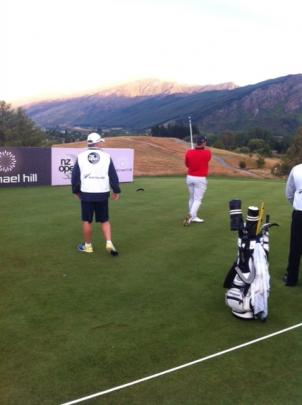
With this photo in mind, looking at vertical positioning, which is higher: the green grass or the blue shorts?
the blue shorts

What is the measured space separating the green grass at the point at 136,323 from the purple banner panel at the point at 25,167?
29.9 ft

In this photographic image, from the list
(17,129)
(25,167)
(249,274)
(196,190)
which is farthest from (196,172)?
(17,129)

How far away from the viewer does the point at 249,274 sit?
543 centimetres

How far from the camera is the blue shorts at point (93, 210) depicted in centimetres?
800

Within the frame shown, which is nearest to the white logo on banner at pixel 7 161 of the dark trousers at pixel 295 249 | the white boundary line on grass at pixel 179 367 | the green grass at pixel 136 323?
the green grass at pixel 136 323

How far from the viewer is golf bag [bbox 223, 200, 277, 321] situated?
539cm

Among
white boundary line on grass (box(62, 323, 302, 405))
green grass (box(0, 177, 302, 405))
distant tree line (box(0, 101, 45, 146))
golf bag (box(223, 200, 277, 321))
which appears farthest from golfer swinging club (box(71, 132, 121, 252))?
distant tree line (box(0, 101, 45, 146))

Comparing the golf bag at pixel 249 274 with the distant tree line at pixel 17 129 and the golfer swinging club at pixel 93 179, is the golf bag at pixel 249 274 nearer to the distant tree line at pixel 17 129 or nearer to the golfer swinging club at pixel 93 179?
the golfer swinging club at pixel 93 179

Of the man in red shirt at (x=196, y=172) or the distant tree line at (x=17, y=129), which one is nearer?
the man in red shirt at (x=196, y=172)

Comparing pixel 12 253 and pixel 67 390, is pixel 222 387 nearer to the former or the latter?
pixel 67 390

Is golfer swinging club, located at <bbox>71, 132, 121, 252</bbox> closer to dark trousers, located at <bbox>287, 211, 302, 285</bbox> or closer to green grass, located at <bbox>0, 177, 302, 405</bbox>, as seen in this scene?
green grass, located at <bbox>0, 177, 302, 405</bbox>

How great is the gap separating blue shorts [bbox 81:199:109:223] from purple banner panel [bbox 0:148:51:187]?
11.6 meters

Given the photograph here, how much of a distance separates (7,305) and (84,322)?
1067 mm

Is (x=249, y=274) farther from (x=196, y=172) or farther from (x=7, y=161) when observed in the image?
(x=7, y=161)
